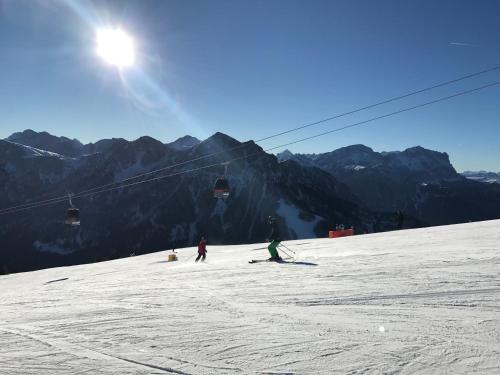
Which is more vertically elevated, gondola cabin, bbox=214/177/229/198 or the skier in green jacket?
gondola cabin, bbox=214/177/229/198

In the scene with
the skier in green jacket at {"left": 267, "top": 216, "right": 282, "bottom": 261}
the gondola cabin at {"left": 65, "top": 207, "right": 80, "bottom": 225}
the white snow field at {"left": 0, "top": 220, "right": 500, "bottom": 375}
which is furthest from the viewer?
the gondola cabin at {"left": 65, "top": 207, "right": 80, "bottom": 225}

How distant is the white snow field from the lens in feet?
21.2

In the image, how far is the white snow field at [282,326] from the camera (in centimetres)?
645

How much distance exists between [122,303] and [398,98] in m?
26.0

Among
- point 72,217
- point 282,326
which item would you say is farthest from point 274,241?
point 72,217

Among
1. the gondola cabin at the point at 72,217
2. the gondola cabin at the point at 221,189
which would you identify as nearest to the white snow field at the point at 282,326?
the gondola cabin at the point at 221,189

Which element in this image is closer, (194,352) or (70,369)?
(70,369)

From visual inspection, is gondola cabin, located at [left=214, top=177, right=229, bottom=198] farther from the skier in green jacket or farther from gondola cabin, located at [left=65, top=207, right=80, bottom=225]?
the skier in green jacket

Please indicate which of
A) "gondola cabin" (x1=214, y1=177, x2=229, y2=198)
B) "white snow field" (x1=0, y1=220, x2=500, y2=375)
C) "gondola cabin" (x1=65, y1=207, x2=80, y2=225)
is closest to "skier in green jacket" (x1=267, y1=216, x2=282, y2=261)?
"white snow field" (x1=0, y1=220, x2=500, y2=375)

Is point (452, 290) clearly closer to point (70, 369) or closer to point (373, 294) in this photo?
point (373, 294)

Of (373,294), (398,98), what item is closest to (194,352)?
(373,294)

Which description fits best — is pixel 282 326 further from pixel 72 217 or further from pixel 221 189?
pixel 72 217

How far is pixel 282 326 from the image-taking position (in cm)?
841

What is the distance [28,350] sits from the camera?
7605 millimetres
